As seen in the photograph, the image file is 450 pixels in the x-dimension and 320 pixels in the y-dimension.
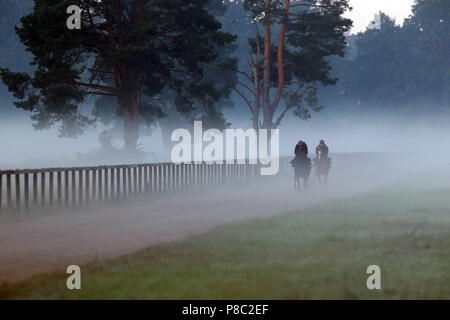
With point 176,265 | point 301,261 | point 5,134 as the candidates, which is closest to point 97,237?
point 176,265

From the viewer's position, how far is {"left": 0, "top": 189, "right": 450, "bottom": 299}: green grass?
8.84 meters

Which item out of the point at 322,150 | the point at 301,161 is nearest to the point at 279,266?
the point at 301,161

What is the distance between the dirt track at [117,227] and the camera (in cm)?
1194

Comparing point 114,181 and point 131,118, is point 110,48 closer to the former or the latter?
point 131,118

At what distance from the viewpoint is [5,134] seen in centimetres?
7750

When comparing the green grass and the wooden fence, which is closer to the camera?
the green grass

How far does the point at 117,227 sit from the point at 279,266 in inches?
271

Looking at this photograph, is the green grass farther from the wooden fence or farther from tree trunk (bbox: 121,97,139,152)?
tree trunk (bbox: 121,97,139,152)

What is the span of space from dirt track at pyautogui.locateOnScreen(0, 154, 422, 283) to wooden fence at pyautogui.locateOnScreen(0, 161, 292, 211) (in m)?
0.87

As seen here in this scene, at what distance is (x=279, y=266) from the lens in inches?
418

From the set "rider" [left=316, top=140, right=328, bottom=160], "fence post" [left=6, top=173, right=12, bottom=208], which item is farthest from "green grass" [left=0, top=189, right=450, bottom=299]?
"rider" [left=316, top=140, right=328, bottom=160]

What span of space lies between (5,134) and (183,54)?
160 ft
